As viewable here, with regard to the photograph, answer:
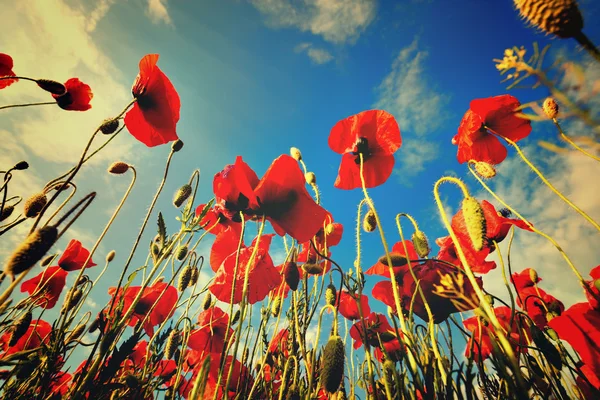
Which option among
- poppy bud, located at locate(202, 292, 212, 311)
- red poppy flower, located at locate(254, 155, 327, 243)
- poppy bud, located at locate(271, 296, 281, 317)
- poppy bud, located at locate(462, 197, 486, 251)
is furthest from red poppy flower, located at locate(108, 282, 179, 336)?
poppy bud, located at locate(462, 197, 486, 251)

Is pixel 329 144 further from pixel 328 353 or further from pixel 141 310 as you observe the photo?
pixel 141 310

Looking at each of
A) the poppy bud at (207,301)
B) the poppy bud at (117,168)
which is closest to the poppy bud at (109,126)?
the poppy bud at (117,168)

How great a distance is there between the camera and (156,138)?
2.02 metres

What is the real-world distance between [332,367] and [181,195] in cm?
151

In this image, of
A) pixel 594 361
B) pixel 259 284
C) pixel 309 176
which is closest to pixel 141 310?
pixel 259 284

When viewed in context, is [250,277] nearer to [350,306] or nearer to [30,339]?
[350,306]

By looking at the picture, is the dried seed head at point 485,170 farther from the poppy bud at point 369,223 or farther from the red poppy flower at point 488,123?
the poppy bud at point 369,223

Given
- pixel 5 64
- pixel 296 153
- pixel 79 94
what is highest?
pixel 296 153

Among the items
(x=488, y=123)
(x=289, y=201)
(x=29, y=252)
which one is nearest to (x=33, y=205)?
(x=29, y=252)

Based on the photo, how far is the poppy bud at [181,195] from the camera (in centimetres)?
201

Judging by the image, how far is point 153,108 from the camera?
6.36ft

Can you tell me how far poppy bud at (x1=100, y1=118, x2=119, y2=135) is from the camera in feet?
5.00

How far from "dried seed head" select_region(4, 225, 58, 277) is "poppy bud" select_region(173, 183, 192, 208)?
1.21 meters

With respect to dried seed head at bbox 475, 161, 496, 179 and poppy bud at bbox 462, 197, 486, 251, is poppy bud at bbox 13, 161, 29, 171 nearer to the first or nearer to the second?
poppy bud at bbox 462, 197, 486, 251
